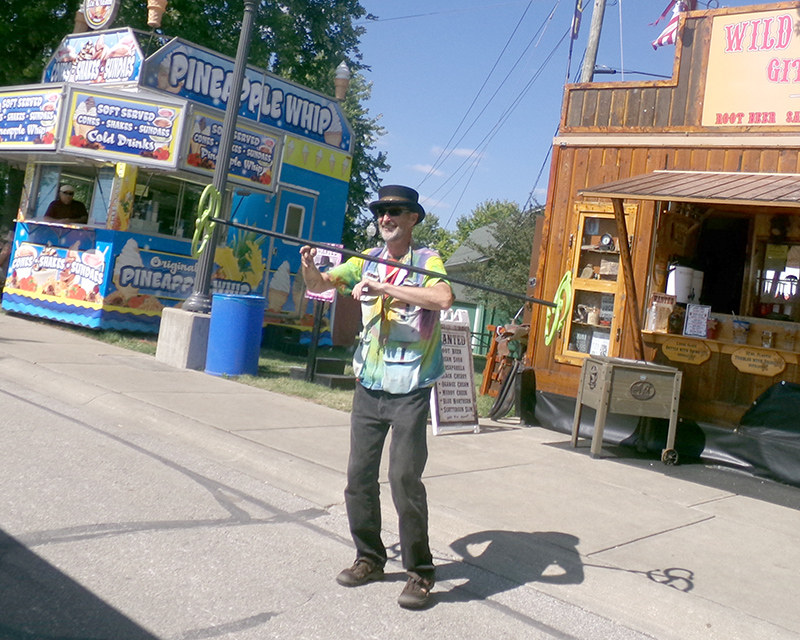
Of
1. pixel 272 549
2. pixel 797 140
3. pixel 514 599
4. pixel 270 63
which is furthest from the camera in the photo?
pixel 270 63

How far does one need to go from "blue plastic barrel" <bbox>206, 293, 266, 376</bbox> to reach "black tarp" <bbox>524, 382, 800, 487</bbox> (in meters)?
3.94

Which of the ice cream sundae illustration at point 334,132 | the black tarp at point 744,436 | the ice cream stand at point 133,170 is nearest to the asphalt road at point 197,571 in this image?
the black tarp at point 744,436

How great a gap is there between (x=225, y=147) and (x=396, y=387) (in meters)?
6.88

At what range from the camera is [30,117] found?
1242 cm

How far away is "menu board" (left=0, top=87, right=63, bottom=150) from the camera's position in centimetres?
1205

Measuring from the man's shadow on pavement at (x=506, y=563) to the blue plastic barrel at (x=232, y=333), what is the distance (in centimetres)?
562

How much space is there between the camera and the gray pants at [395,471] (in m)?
3.89

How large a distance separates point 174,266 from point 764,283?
8.67m

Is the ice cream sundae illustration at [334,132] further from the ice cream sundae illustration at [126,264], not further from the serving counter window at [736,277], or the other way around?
the serving counter window at [736,277]

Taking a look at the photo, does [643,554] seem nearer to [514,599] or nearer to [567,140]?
[514,599]

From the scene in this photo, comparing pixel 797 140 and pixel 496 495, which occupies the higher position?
pixel 797 140

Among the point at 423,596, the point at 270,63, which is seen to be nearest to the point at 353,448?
the point at 423,596

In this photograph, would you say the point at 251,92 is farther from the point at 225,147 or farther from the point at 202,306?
the point at 202,306

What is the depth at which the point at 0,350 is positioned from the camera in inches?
373
